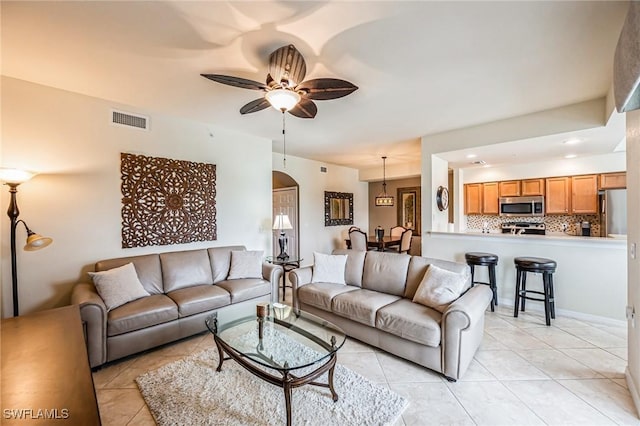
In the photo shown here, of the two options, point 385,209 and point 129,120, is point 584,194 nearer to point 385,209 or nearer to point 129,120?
point 385,209

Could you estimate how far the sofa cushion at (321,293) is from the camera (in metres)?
3.10

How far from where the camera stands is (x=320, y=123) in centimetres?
396

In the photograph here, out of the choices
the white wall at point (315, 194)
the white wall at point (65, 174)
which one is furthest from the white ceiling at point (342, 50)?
the white wall at point (315, 194)

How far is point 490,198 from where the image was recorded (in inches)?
244

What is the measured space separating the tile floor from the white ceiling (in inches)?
105

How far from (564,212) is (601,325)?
2855 millimetres

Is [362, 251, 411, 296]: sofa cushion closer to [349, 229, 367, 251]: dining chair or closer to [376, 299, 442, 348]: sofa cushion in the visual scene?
[376, 299, 442, 348]: sofa cushion

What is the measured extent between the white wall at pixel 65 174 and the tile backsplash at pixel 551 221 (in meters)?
6.51

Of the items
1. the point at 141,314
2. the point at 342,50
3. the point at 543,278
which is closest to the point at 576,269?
the point at 543,278

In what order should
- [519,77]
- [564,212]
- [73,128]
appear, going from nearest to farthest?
[519,77] < [73,128] < [564,212]

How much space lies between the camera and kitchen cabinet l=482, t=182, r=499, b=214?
20.1 feet

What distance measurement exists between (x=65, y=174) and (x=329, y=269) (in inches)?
128

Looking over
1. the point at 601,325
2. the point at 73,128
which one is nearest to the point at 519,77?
the point at 601,325

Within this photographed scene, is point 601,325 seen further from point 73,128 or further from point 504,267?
point 73,128
